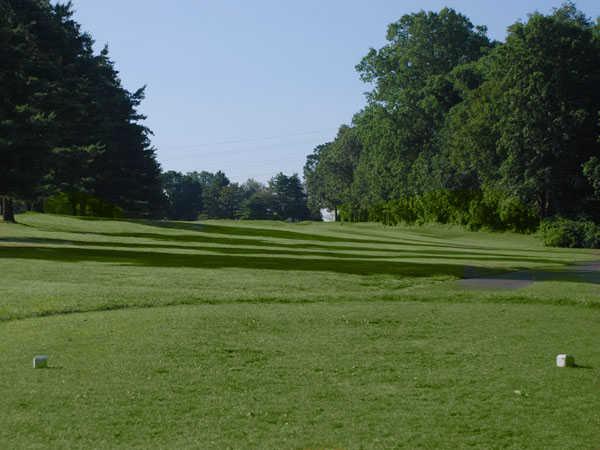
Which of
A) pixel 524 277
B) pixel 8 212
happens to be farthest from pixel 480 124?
pixel 524 277

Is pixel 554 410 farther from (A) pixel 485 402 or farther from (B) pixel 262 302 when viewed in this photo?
(B) pixel 262 302

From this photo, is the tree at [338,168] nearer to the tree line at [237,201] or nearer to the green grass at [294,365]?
the tree line at [237,201]

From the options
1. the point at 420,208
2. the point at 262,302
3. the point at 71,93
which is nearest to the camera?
the point at 262,302

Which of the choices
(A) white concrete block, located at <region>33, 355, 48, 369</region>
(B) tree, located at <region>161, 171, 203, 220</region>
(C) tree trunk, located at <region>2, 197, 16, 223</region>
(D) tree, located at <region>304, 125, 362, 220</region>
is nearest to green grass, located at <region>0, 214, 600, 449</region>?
(A) white concrete block, located at <region>33, 355, 48, 369</region>

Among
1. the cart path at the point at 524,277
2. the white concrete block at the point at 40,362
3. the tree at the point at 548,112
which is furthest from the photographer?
the tree at the point at 548,112

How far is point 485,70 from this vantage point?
61688mm

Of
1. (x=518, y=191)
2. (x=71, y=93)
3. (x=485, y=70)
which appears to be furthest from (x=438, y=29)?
(x=71, y=93)

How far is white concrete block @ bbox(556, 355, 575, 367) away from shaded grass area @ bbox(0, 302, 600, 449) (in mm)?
105

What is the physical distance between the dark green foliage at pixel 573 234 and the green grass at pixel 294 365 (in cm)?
2828

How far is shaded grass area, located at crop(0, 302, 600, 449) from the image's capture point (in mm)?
5812

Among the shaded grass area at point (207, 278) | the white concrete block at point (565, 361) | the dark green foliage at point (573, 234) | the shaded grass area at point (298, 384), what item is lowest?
the shaded grass area at point (207, 278)

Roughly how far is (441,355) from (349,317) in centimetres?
378

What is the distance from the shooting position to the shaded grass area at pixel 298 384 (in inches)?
229

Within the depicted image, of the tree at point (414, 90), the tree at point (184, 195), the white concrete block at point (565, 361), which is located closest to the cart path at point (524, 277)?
the white concrete block at point (565, 361)
